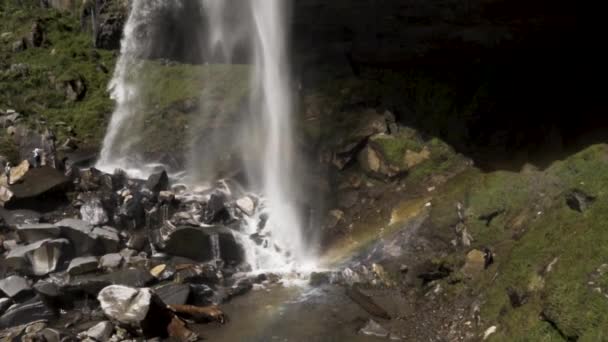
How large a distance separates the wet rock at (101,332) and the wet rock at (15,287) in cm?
196

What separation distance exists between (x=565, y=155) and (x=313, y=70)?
769 centimetres

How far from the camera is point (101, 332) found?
9.76 meters

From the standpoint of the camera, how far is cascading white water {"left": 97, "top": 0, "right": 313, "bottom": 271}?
1384cm

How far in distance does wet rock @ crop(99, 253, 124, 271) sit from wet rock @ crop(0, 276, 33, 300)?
1365mm

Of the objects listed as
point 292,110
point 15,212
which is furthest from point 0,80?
point 292,110

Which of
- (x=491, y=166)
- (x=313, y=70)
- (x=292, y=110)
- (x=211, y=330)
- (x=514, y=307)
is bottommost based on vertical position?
(x=211, y=330)

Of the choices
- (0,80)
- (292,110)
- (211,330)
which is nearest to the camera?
(211,330)

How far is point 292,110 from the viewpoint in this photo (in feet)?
55.7

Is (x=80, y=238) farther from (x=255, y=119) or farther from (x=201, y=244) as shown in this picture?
(x=255, y=119)

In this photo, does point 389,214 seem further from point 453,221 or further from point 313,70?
point 313,70

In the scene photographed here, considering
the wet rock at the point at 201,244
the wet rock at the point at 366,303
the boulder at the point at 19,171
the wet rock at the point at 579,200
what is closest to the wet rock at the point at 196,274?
the wet rock at the point at 201,244

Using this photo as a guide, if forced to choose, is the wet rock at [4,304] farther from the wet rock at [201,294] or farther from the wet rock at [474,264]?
the wet rock at [474,264]

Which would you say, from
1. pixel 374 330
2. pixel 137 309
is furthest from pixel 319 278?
pixel 137 309

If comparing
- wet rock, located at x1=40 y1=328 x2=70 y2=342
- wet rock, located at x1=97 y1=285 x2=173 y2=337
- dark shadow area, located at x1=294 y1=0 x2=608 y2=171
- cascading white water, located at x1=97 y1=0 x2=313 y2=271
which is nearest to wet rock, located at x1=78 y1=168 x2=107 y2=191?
cascading white water, located at x1=97 y1=0 x2=313 y2=271
